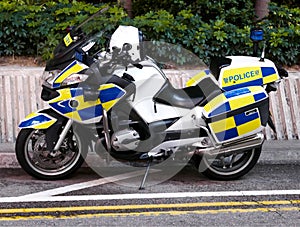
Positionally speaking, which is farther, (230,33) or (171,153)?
(230,33)

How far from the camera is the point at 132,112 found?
6.22 m

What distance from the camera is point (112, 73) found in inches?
245

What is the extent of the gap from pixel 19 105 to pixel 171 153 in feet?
Result: 7.62

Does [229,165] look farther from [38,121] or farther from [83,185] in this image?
[38,121]

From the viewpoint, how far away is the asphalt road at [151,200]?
5359 mm

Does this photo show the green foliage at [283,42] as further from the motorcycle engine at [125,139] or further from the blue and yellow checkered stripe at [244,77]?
the motorcycle engine at [125,139]

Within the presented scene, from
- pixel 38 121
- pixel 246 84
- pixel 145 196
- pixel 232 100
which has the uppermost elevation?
pixel 246 84

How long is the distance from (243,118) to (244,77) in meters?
0.39

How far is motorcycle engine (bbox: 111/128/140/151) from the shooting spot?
6.17 meters

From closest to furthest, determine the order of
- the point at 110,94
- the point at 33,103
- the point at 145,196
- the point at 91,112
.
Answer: the point at 145,196
the point at 110,94
the point at 91,112
the point at 33,103

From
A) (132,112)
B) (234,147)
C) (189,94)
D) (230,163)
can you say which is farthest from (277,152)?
(132,112)

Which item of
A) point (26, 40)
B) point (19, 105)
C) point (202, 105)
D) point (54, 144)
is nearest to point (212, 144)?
point (202, 105)

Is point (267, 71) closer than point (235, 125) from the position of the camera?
No

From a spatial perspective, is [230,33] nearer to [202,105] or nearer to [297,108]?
[297,108]
